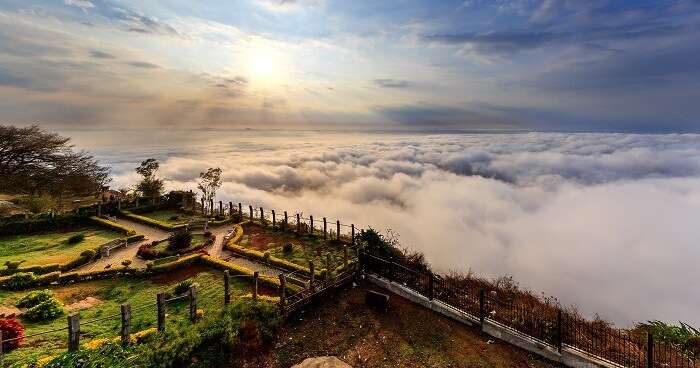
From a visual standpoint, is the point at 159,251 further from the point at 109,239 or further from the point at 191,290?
the point at 191,290

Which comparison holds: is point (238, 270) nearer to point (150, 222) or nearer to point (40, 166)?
point (150, 222)

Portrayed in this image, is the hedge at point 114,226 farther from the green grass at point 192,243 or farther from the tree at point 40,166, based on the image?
the tree at point 40,166

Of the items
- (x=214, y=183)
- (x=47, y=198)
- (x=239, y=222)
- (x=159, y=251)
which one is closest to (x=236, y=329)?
(x=159, y=251)

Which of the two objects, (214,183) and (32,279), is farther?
(214,183)


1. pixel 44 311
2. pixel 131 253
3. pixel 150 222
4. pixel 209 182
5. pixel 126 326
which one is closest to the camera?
pixel 126 326

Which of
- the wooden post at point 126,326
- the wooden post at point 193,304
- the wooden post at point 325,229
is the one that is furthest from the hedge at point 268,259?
the wooden post at point 126,326

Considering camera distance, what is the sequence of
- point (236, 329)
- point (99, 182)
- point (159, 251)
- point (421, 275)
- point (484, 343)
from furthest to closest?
1. point (99, 182)
2. point (159, 251)
3. point (421, 275)
4. point (484, 343)
5. point (236, 329)

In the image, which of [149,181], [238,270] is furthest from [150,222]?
[238,270]
